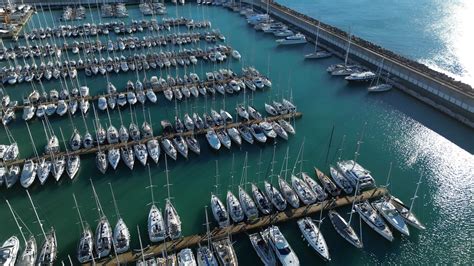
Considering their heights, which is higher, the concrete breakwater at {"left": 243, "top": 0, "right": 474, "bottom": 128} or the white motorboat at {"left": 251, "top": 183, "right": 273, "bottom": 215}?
the concrete breakwater at {"left": 243, "top": 0, "right": 474, "bottom": 128}

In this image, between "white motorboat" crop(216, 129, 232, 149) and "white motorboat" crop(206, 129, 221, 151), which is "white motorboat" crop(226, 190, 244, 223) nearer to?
"white motorboat" crop(206, 129, 221, 151)

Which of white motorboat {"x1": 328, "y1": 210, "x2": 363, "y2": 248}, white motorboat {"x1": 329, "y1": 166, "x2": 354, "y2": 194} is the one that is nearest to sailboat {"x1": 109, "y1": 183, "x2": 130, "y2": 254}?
white motorboat {"x1": 328, "y1": 210, "x2": 363, "y2": 248}

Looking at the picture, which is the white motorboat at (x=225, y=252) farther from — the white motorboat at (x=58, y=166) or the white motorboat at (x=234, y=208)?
the white motorboat at (x=58, y=166)

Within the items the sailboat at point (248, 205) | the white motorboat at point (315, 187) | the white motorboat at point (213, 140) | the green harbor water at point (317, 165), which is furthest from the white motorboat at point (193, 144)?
the white motorboat at point (315, 187)

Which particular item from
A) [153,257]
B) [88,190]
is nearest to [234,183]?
[153,257]

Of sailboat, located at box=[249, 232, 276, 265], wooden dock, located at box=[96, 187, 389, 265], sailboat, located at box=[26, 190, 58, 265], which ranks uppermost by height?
sailboat, located at box=[26, 190, 58, 265]

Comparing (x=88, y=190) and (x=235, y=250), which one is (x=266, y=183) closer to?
(x=235, y=250)
